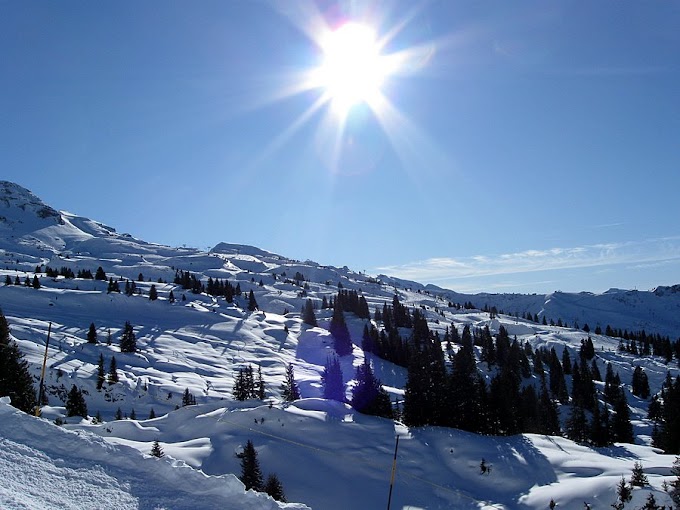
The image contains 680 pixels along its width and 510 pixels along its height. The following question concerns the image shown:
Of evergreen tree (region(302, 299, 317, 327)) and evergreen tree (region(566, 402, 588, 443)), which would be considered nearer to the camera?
evergreen tree (region(566, 402, 588, 443))

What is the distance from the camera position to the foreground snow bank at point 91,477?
1100 centimetres

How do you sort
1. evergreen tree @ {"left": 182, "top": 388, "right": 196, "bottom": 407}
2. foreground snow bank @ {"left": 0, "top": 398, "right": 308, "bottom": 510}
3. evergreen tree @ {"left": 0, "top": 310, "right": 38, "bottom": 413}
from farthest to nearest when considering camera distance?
evergreen tree @ {"left": 182, "top": 388, "right": 196, "bottom": 407} → evergreen tree @ {"left": 0, "top": 310, "right": 38, "bottom": 413} → foreground snow bank @ {"left": 0, "top": 398, "right": 308, "bottom": 510}

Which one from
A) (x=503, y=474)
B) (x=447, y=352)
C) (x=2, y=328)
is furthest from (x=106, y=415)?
(x=447, y=352)

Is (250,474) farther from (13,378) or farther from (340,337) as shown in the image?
(340,337)

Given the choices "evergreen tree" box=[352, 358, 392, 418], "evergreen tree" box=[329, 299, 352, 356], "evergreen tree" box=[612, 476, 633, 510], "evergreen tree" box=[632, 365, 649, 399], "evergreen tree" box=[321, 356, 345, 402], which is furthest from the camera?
"evergreen tree" box=[632, 365, 649, 399]

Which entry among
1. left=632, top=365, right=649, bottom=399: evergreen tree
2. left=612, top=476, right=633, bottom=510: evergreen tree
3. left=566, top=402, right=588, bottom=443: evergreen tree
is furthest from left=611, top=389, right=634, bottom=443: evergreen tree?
left=632, top=365, right=649, bottom=399: evergreen tree

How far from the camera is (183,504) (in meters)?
11.6

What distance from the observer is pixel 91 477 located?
475 inches

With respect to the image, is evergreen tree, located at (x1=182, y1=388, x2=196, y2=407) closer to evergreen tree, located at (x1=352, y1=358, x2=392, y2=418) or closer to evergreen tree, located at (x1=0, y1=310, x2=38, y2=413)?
evergreen tree, located at (x1=352, y1=358, x2=392, y2=418)

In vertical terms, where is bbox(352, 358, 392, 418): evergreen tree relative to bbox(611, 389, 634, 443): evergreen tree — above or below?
above

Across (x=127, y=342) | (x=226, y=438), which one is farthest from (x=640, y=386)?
(x=226, y=438)

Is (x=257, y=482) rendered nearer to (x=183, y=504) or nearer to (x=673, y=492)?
(x=183, y=504)

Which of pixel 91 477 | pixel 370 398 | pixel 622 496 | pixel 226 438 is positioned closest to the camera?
pixel 91 477

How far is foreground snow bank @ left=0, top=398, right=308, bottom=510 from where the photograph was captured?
11.0m
